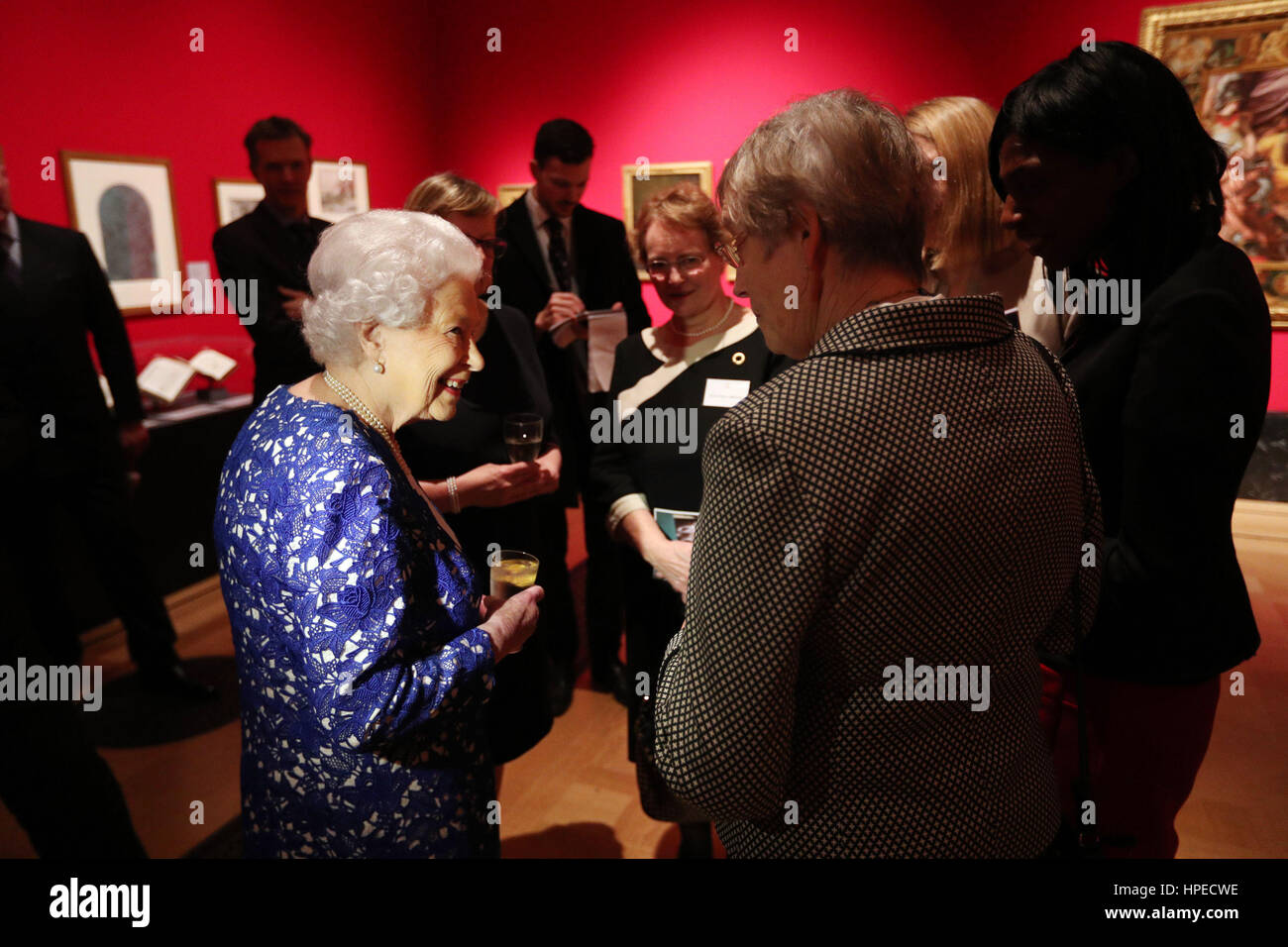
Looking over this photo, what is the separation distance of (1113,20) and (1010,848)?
4.69 meters

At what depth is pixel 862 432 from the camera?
2.68 feet

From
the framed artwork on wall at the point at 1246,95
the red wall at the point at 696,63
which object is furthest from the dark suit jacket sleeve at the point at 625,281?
→ the framed artwork on wall at the point at 1246,95

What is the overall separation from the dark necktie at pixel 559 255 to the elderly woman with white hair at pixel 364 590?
81.5 inches

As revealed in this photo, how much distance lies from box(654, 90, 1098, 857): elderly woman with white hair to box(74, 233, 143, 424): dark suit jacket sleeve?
296 centimetres

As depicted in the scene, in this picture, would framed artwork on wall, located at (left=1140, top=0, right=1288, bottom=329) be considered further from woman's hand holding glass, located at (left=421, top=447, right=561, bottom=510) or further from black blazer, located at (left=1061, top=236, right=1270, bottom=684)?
woman's hand holding glass, located at (left=421, top=447, right=561, bottom=510)

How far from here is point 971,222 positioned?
1.83 meters

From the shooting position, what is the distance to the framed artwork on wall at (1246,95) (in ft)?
13.4

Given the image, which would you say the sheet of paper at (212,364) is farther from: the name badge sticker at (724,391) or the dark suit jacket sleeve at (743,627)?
the dark suit jacket sleeve at (743,627)

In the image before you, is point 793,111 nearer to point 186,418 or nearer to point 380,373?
point 380,373

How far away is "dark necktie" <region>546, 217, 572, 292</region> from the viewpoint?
3492 millimetres

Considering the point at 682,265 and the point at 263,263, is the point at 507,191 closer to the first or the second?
the point at 263,263

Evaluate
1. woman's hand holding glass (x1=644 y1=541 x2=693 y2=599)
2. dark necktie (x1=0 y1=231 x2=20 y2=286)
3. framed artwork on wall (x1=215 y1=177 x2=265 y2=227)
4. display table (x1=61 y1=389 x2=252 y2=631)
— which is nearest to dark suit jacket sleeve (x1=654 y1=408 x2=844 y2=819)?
woman's hand holding glass (x1=644 y1=541 x2=693 y2=599)

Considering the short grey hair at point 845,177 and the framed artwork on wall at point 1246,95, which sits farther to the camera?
the framed artwork on wall at point 1246,95

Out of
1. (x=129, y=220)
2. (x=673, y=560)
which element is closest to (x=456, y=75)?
(x=129, y=220)
